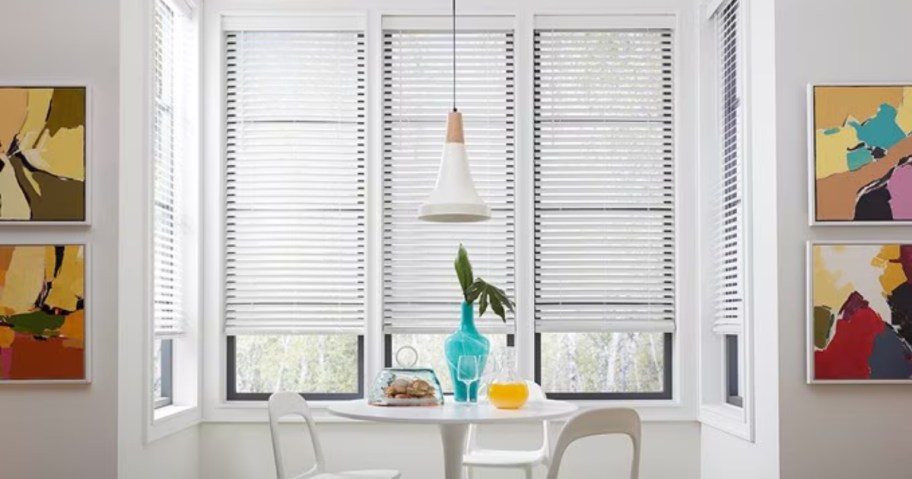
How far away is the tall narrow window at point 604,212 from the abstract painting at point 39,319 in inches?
90.8

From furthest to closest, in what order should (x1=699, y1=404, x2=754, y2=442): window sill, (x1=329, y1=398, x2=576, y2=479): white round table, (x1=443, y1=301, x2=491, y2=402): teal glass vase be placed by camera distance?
(x1=699, y1=404, x2=754, y2=442): window sill
(x1=443, y1=301, x2=491, y2=402): teal glass vase
(x1=329, y1=398, x2=576, y2=479): white round table

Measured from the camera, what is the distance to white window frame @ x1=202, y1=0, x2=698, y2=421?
5309 mm

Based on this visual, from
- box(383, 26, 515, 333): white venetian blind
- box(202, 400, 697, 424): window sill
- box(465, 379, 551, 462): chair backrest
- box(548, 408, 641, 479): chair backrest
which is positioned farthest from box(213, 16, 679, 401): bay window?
box(548, 408, 641, 479): chair backrest

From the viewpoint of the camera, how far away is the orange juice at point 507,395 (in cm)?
395

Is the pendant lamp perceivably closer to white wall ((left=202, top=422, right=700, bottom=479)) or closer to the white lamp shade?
the white lamp shade

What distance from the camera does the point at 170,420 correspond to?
4.71m

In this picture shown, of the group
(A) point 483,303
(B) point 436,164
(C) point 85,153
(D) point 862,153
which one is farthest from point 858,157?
(C) point 85,153

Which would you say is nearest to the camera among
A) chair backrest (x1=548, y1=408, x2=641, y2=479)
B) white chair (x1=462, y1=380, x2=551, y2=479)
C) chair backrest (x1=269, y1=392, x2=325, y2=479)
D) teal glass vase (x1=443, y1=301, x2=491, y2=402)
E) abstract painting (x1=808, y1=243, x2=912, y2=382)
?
chair backrest (x1=548, y1=408, x2=641, y2=479)

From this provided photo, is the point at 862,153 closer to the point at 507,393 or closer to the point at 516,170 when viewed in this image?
the point at 507,393

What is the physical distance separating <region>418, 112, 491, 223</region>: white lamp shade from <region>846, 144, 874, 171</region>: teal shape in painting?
1.36 m

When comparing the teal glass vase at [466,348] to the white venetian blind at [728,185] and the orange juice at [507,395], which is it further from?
the white venetian blind at [728,185]

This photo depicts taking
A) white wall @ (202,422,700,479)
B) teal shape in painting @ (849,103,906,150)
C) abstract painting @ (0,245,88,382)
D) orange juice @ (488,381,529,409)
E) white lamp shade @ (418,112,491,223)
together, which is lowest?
white wall @ (202,422,700,479)

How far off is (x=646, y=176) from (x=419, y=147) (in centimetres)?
117

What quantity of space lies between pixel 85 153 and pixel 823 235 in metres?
2.79
